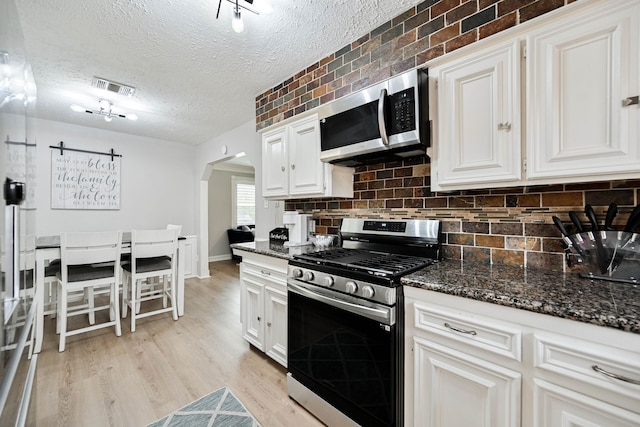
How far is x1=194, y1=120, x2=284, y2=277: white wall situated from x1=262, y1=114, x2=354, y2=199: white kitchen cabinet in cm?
61

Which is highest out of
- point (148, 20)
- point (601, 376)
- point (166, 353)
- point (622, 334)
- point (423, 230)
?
point (148, 20)

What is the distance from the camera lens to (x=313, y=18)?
1808 mm

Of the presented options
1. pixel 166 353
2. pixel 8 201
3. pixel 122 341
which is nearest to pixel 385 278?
pixel 8 201

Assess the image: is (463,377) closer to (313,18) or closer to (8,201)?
(8,201)

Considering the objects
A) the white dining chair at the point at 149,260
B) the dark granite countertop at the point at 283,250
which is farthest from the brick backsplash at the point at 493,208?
the white dining chair at the point at 149,260

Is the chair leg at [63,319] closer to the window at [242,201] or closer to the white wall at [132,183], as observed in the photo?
the white wall at [132,183]

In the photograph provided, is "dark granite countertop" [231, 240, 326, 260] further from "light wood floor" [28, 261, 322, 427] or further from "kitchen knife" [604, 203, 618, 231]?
"kitchen knife" [604, 203, 618, 231]

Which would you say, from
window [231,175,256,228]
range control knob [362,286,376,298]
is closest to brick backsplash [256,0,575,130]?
range control knob [362,286,376,298]

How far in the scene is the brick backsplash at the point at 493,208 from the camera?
1266mm

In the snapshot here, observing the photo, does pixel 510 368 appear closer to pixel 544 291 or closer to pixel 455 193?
pixel 544 291

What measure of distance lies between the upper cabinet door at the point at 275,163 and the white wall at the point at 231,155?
0.52 meters

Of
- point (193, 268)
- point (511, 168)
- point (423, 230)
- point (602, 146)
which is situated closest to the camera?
point (602, 146)

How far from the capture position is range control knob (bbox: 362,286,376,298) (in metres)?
1.30

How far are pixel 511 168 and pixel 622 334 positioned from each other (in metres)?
0.73
